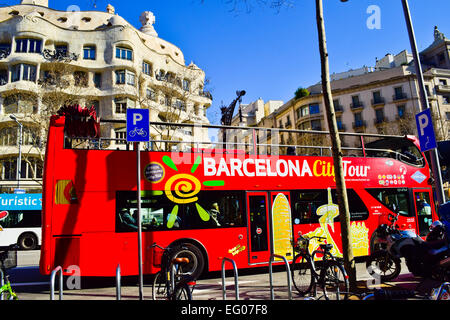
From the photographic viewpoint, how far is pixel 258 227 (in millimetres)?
9438

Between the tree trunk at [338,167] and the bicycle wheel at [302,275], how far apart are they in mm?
815

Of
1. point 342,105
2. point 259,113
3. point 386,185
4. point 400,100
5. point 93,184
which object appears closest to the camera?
point 93,184

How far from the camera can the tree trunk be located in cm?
624

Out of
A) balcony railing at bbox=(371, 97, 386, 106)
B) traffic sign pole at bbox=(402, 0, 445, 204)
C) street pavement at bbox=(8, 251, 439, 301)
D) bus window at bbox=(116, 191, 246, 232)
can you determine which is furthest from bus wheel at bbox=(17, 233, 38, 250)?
balcony railing at bbox=(371, 97, 386, 106)

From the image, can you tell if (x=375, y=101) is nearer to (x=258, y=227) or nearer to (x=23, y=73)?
(x=258, y=227)

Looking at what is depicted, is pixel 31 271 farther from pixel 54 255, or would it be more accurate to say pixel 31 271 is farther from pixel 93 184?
pixel 93 184

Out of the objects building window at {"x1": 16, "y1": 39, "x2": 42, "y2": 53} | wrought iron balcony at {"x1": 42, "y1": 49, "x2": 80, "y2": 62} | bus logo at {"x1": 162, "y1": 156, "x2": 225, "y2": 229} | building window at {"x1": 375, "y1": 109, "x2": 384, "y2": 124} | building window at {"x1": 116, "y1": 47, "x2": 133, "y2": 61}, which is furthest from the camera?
building window at {"x1": 375, "y1": 109, "x2": 384, "y2": 124}

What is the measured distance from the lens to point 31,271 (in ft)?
36.8

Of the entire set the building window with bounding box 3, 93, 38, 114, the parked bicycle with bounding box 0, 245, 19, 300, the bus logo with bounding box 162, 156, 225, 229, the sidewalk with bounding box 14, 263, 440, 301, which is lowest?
the sidewalk with bounding box 14, 263, 440, 301

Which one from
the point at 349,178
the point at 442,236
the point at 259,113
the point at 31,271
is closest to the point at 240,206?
the point at 349,178

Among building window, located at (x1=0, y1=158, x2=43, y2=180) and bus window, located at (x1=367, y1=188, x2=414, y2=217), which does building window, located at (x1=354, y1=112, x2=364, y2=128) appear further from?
building window, located at (x1=0, y1=158, x2=43, y2=180)

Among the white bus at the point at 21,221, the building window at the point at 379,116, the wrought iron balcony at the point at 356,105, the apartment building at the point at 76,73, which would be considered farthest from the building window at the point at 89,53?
the building window at the point at 379,116

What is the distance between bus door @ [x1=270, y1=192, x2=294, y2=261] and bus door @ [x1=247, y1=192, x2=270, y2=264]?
0.76ft

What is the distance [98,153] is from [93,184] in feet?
2.77
